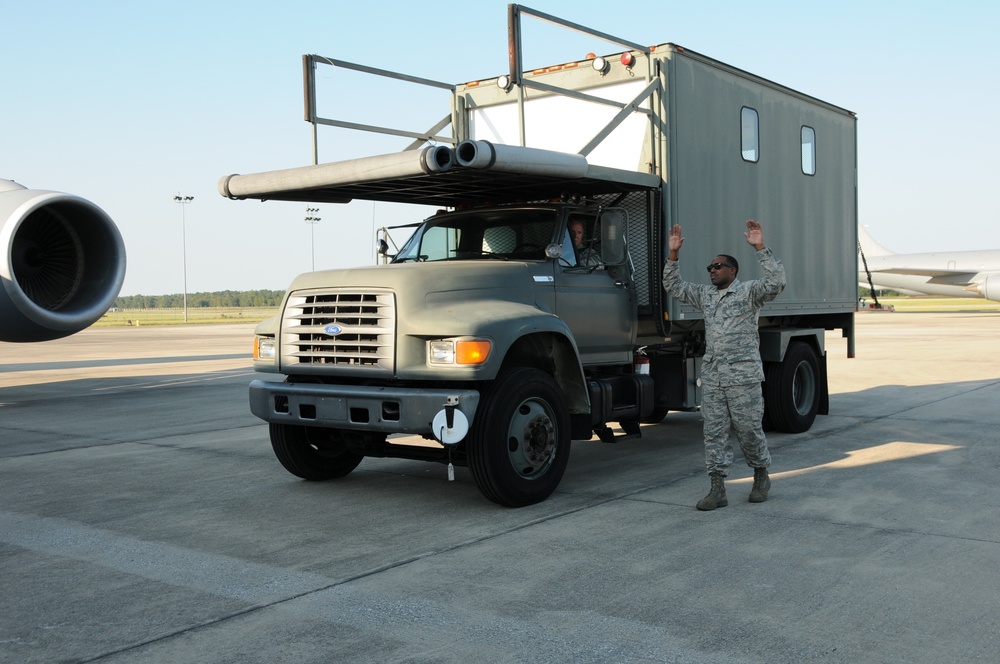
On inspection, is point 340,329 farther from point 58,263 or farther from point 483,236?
point 58,263

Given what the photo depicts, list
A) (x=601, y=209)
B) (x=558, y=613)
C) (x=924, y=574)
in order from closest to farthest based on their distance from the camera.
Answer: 1. (x=558, y=613)
2. (x=924, y=574)
3. (x=601, y=209)

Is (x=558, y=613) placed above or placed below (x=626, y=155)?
below

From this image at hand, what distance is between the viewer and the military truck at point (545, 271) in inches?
275

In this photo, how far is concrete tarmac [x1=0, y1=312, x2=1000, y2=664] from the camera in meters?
4.37

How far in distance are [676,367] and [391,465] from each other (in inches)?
118

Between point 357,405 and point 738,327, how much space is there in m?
2.83

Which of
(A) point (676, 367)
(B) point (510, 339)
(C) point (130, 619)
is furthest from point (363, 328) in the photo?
(A) point (676, 367)

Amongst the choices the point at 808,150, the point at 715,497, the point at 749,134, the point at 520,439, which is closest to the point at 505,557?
the point at 520,439

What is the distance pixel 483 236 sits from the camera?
855cm

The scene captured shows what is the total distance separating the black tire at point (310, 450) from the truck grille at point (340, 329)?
835 mm

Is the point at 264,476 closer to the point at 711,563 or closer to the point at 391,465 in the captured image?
the point at 391,465

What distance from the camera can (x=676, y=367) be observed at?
32.1 ft

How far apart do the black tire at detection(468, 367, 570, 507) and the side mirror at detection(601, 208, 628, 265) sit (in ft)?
4.85

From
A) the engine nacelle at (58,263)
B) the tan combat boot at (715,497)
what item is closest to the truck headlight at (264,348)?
the tan combat boot at (715,497)
